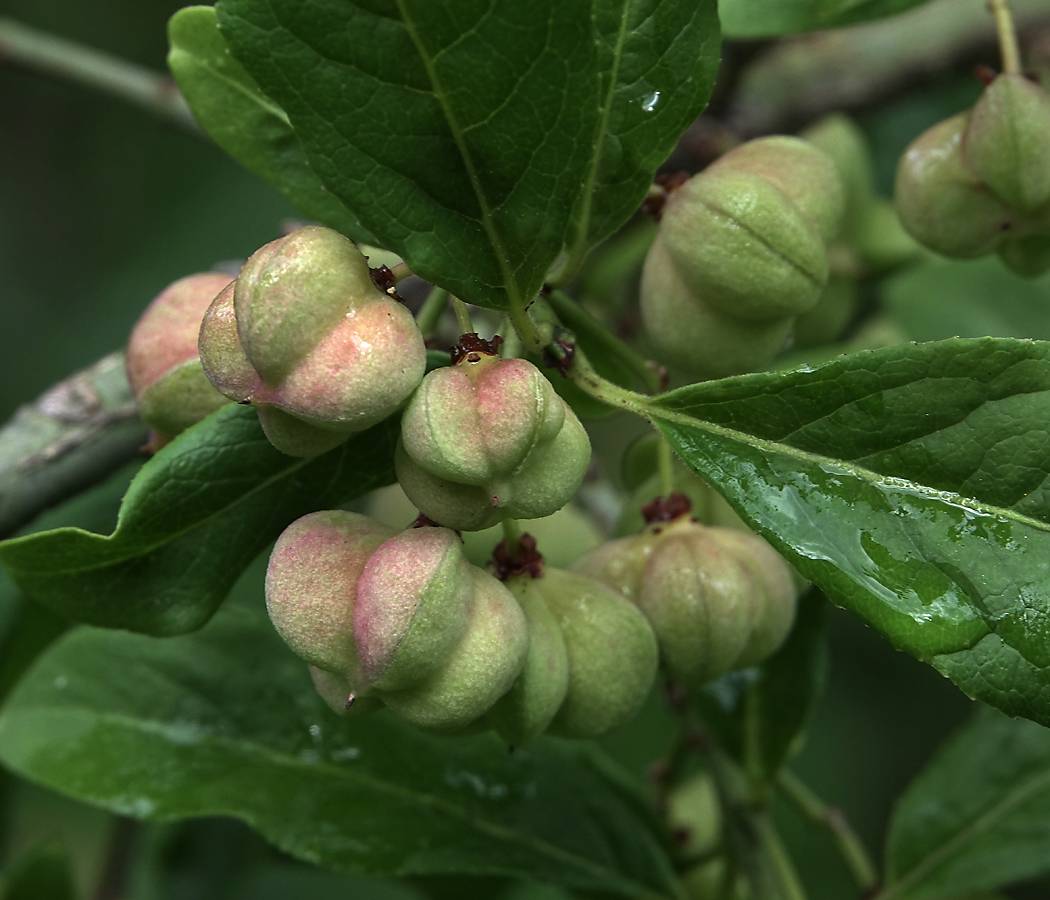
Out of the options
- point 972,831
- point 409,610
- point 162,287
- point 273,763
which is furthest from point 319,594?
point 162,287

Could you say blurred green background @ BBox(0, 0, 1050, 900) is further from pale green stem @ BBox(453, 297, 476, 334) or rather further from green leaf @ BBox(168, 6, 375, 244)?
pale green stem @ BBox(453, 297, 476, 334)

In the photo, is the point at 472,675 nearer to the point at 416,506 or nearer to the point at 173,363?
the point at 416,506

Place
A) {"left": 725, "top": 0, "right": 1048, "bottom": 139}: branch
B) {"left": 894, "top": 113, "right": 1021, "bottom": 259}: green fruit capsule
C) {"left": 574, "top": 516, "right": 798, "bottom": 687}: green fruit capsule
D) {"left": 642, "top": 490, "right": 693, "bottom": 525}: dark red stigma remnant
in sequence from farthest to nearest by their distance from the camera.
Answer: {"left": 725, "top": 0, "right": 1048, "bottom": 139}: branch, {"left": 894, "top": 113, "right": 1021, "bottom": 259}: green fruit capsule, {"left": 642, "top": 490, "right": 693, "bottom": 525}: dark red stigma remnant, {"left": 574, "top": 516, "right": 798, "bottom": 687}: green fruit capsule

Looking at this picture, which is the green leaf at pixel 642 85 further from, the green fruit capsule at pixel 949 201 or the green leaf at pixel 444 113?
the green fruit capsule at pixel 949 201

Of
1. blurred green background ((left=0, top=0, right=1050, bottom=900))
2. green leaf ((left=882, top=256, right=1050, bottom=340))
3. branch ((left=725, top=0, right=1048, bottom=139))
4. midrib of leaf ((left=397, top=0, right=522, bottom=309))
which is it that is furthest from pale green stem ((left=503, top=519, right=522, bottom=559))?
branch ((left=725, top=0, right=1048, bottom=139))

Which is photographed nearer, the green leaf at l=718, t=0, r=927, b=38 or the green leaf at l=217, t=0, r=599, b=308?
the green leaf at l=217, t=0, r=599, b=308

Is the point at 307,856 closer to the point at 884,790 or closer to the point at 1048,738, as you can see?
the point at 1048,738
